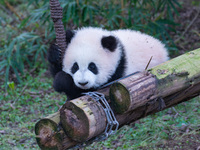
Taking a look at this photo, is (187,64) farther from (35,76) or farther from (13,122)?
(35,76)

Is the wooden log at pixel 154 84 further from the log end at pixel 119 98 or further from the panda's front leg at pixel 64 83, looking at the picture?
the panda's front leg at pixel 64 83

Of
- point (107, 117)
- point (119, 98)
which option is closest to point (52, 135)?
point (107, 117)

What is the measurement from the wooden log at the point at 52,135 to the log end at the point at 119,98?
0.41 metres

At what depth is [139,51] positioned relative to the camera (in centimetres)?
292

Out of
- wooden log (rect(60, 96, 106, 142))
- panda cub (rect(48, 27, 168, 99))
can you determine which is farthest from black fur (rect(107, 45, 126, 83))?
wooden log (rect(60, 96, 106, 142))

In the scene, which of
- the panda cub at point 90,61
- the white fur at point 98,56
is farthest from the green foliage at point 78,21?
the panda cub at point 90,61

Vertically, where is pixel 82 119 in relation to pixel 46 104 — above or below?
above

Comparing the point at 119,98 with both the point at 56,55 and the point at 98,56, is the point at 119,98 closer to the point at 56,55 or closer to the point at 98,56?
the point at 98,56

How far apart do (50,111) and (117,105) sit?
230 cm

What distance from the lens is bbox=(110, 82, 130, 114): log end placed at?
191 cm

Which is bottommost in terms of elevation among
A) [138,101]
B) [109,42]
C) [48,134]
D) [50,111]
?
[50,111]

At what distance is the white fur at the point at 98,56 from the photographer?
2432 mm

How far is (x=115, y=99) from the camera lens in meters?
1.98

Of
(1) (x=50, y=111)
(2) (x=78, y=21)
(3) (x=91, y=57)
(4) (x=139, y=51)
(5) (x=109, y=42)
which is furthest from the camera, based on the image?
(2) (x=78, y=21)
